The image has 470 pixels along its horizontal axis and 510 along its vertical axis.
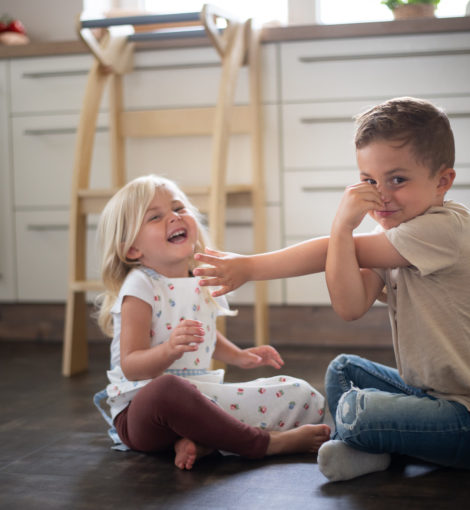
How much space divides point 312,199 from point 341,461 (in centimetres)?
123

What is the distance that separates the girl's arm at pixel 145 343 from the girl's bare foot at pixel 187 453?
4.9 inches

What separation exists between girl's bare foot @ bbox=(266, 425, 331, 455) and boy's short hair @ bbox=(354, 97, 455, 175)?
49 centimetres

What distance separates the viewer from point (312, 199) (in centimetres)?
220

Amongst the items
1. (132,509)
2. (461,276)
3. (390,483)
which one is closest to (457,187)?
(461,276)

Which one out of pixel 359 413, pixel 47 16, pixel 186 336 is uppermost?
pixel 47 16

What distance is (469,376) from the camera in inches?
41.4

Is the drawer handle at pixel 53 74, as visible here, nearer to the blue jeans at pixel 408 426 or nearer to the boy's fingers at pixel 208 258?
the boy's fingers at pixel 208 258

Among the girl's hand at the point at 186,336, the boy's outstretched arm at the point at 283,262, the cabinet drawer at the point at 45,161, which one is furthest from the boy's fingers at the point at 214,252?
the cabinet drawer at the point at 45,161

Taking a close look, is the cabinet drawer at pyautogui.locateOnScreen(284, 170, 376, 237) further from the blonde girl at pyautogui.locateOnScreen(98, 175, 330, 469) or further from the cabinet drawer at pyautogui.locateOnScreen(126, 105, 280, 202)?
the blonde girl at pyautogui.locateOnScreen(98, 175, 330, 469)

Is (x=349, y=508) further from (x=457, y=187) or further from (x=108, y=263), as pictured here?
(x=457, y=187)

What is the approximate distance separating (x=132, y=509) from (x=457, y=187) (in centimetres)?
146

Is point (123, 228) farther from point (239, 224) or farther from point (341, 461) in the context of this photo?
point (239, 224)

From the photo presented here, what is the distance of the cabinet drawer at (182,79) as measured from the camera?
7.25 ft

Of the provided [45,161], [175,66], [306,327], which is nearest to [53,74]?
[45,161]
